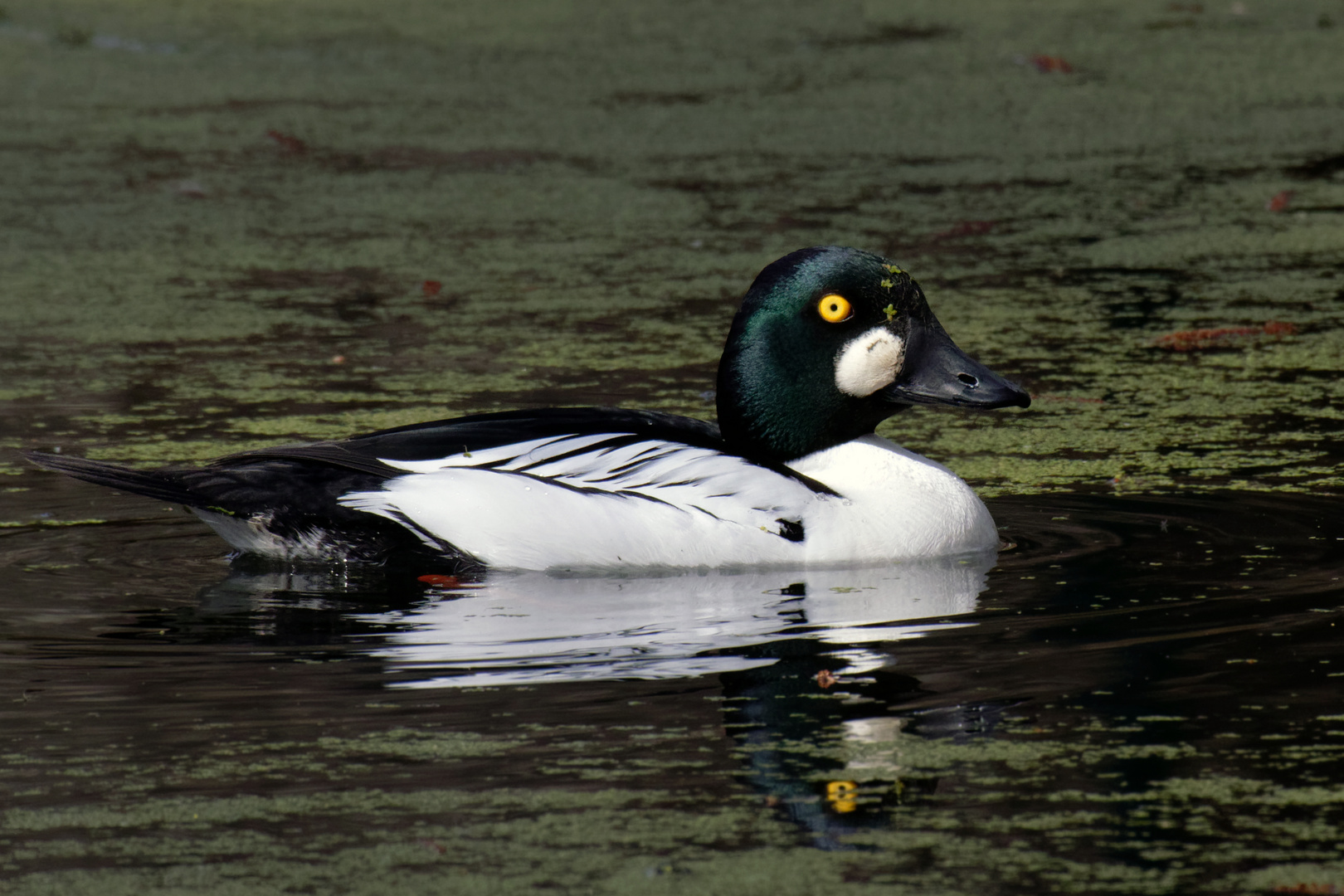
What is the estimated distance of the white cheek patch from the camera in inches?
198

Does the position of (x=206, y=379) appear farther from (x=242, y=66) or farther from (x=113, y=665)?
(x=242, y=66)

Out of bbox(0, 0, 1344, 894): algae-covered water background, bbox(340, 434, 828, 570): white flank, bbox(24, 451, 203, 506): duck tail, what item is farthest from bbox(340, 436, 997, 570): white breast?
bbox(24, 451, 203, 506): duck tail

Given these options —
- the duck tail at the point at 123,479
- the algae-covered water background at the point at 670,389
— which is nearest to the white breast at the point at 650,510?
the algae-covered water background at the point at 670,389

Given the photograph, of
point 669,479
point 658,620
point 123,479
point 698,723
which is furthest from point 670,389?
point 698,723

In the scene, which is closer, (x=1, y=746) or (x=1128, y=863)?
(x=1128, y=863)

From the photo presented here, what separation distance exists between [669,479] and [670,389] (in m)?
Result: 1.69

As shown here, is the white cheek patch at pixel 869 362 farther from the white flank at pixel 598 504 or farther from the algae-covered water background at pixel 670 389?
the algae-covered water background at pixel 670 389

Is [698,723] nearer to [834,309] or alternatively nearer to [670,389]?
[834,309]

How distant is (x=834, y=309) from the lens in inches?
197

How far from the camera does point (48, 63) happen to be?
12.4 m

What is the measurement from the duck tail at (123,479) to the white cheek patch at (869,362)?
1554mm

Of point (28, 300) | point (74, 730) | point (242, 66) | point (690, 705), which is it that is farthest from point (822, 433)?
point (242, 66)

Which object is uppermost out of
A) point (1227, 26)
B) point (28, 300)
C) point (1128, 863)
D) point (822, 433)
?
point (1227, 26)

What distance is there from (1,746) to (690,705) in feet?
3.82
